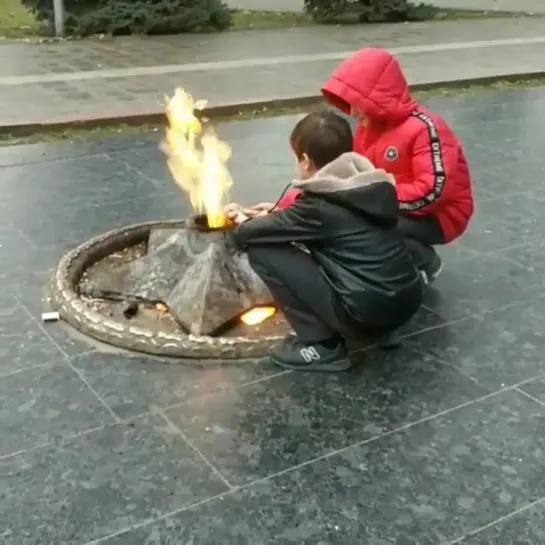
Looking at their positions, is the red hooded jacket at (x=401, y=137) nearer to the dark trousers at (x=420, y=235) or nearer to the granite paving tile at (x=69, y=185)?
the dark trousers at (x=420, y=235)

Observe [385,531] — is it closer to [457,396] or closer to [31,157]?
[457,396]

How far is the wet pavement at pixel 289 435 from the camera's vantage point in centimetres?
250

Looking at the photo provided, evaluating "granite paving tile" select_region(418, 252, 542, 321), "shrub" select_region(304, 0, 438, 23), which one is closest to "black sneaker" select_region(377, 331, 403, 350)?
"granite paving tile" select_region(418, 252, 542, 321)

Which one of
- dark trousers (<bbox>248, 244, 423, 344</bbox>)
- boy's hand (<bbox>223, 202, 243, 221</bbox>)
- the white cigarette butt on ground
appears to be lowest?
the white cigarette butt on ground

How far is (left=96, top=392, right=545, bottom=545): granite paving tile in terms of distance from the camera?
96.6 inches

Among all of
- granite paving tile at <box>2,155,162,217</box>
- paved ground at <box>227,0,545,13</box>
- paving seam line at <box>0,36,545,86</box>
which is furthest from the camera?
paved ground at <box>227,0,545,13</box>

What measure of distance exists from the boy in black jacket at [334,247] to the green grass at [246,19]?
33.4ft

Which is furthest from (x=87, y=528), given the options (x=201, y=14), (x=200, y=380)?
(x=201, y=14)

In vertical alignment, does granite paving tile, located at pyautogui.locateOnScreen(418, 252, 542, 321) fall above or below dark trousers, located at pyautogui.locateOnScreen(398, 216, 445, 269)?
below

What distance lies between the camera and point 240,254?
12.2ft

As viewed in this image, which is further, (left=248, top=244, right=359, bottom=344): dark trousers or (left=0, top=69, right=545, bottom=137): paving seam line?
(left=0, top=69, right=545, bottom=137): paving seam line

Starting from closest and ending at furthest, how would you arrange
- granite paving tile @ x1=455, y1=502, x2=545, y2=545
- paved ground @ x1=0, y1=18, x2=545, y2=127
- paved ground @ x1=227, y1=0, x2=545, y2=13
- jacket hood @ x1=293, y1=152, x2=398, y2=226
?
granite paving tile @ x1=455, y1=502, x2=545, y2=545 < jacket hood @ x1=293, y1=152, x2=398, y2=226 < paved ground @ x1=0, y1=18, x2=545, y2=127 < paved ground @ x1=227, y1=0, x2=545, y2=13

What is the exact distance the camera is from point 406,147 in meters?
3.57

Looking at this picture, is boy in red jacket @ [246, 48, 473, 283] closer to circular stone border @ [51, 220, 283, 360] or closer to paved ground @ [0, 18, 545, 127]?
circular stone border @ [51, 220, 283, 360]
